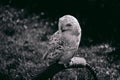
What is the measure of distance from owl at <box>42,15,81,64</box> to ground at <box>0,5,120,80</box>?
132 cm

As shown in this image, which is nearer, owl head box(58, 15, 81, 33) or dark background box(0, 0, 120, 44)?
owl head box(58, 15, 81, 33)

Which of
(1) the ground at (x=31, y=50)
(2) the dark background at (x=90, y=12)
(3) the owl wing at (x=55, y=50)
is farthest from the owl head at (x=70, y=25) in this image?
(2) the dark background at (x=90, y=12)

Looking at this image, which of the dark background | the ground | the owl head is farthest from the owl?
the dark background

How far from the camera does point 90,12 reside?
8844 millimetres

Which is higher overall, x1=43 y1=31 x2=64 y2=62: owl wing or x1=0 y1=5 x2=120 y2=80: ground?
x1=43 y1=31 x2=64 y2=62: owl wing

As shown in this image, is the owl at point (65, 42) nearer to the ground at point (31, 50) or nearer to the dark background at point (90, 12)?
the ground at point (31, 50)

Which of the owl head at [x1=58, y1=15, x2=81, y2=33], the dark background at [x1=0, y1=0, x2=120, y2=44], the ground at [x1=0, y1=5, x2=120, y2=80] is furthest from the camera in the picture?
the dark background at [x1=0, y1=0, x2=120, y2=44]

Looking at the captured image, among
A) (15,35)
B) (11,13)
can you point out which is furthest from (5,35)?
(11,13)

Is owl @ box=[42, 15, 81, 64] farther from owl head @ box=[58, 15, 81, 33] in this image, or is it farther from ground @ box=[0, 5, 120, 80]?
ground @ box=[0, 5, 120, 80]

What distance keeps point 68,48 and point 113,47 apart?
9.51 ft

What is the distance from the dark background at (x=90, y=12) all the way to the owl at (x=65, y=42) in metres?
3.07

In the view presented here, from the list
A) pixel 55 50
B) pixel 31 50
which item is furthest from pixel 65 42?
pixel 31 50

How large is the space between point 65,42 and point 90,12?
170 inches

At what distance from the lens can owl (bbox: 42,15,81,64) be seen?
4637 mm
